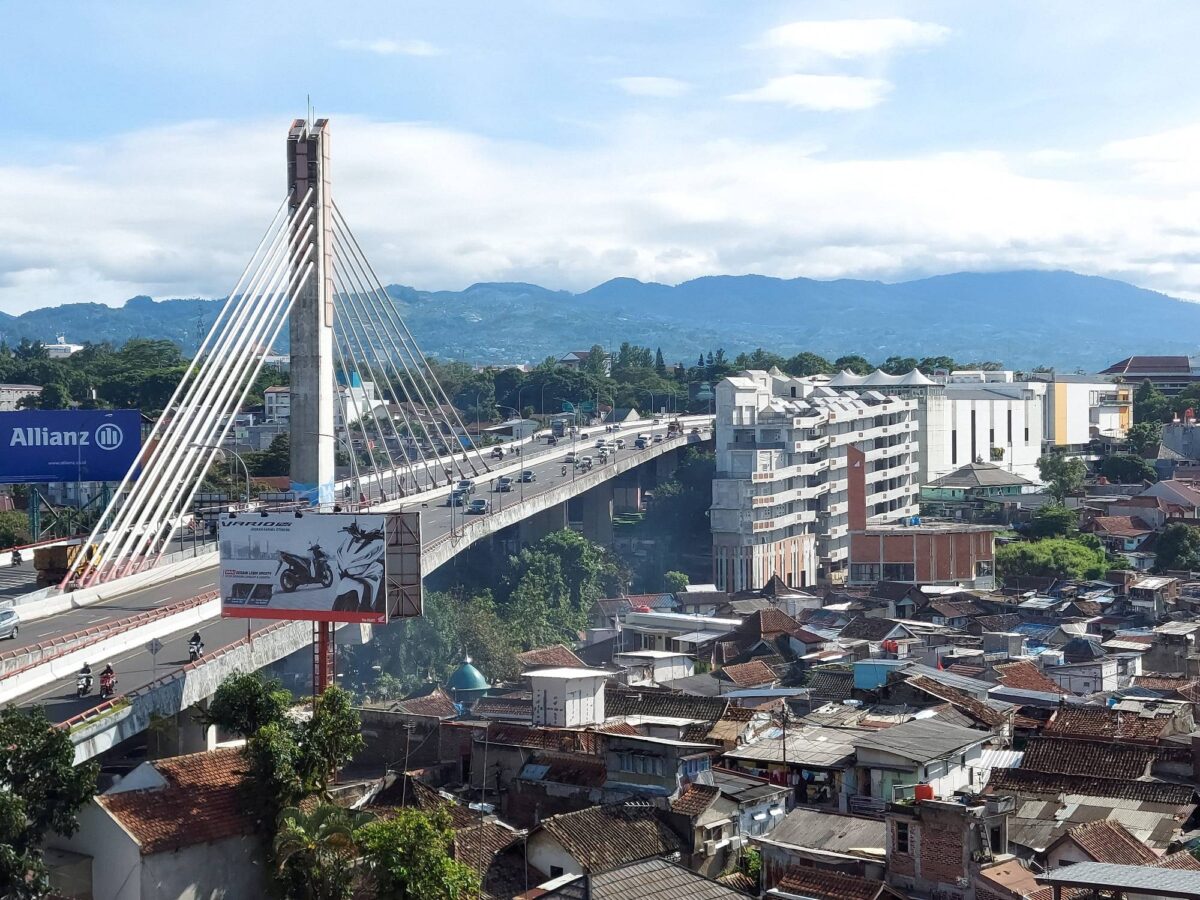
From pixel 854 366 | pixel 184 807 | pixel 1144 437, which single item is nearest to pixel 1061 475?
pixel 1144 437

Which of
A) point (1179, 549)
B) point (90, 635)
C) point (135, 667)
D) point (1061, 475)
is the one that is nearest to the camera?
point (135, 667)

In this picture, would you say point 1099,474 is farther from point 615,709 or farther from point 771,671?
point 615,709

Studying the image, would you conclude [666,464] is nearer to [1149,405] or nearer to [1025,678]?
[1149,405]

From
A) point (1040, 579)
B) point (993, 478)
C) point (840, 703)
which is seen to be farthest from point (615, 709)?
point (993, 478)

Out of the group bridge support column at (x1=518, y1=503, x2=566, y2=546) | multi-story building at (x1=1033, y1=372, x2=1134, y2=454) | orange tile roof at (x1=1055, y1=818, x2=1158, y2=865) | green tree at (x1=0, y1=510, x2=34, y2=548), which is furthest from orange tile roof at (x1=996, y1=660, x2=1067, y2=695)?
multi-story building at (x1=1033, y1=372, x2=1134, y2=454)

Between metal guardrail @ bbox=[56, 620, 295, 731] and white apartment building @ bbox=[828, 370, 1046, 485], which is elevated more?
white apartment building @ bbox=[828, 370, 1046, 485]

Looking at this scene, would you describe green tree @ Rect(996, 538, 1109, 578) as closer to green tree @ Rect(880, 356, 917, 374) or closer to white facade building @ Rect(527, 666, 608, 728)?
white facade building @ Rect(527, 666, 608, 728)
